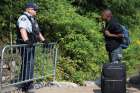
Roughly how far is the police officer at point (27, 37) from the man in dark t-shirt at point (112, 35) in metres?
1.42

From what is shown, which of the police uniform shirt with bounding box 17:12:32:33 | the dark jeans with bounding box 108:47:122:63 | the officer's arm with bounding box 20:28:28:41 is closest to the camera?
the officer's arm with bounding box 20:28:28:41

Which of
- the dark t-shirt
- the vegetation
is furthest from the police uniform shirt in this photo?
the vegetation

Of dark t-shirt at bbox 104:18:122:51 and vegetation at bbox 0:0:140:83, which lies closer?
dark t-shirt at bbox 104:18:122:51

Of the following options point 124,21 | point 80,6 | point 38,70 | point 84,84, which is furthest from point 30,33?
point 124,21

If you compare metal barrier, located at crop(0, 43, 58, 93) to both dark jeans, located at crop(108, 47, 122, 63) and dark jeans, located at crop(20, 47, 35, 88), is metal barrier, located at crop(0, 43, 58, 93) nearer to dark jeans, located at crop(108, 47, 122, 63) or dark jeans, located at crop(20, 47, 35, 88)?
dark jeans, located at crop(20, 47, 35, 88)

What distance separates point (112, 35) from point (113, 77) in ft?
3.00

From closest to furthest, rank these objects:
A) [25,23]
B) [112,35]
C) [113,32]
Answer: [25,23]
[112,35]
[113,32]

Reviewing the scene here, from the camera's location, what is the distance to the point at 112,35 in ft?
33.6

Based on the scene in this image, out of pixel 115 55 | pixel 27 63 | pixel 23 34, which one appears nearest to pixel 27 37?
pixel 23 34

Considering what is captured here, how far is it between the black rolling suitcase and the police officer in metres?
1.44

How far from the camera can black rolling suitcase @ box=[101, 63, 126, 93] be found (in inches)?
384

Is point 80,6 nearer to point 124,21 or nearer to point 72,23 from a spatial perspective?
point 124,21

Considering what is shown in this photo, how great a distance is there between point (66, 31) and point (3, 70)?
10.9 ft

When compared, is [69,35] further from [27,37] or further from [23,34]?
[23,34]
